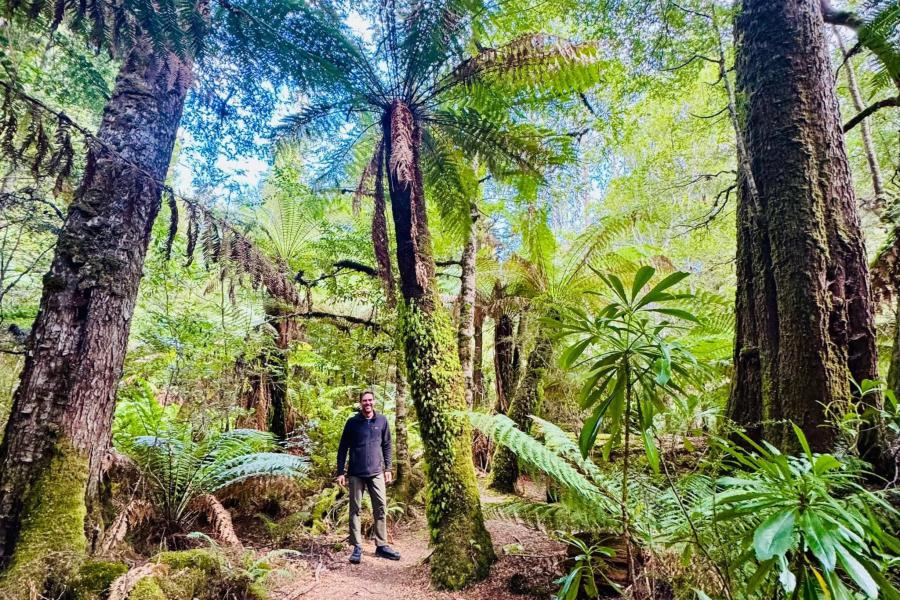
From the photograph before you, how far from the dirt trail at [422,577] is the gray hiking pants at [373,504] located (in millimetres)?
200

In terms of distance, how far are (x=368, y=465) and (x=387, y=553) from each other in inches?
31.2

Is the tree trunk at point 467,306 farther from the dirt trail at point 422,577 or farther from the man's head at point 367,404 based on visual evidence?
the dirt trail at point 422,577

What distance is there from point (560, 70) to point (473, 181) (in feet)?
4.73

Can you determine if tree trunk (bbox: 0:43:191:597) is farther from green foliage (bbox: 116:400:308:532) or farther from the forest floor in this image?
the forest floor

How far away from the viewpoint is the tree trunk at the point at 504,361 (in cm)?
661

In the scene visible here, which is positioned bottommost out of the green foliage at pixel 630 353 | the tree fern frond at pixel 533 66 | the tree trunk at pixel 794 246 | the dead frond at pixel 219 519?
the dead frond at pixel 219 519

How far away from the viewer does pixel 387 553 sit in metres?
3.83

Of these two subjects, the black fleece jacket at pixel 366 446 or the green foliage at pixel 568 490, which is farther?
the black fleece jacket at pixel 366 446

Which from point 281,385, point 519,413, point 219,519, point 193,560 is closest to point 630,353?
point 193,560

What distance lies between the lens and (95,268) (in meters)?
2.72

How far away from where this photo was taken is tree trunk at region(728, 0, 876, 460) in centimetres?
232

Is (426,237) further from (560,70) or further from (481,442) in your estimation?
(481,442)

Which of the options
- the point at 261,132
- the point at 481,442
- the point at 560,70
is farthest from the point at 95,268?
the point at 481,442

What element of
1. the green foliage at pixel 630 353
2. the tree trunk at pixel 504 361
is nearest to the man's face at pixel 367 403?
the green foliage at pixel 630 353
